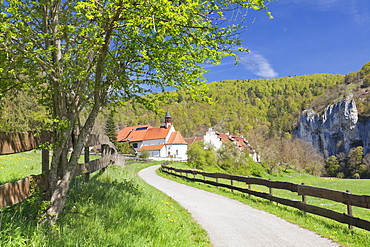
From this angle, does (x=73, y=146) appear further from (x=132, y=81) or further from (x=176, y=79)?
(x=176, y=79)

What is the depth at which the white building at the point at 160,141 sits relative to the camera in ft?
267

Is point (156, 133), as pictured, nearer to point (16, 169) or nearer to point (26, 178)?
point (16, 169)

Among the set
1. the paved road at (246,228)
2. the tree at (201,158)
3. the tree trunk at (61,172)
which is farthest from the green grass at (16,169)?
the tree at (201,158)

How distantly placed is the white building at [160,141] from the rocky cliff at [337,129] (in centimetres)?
7881

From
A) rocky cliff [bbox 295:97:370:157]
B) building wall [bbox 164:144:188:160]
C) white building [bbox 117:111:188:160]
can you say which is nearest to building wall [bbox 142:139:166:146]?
white building [bbox 117:111:188:160]

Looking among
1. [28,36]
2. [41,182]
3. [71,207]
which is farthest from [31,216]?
[28,36]

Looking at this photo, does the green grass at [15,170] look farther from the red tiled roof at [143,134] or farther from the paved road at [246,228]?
the red tiled roof at [143,134]

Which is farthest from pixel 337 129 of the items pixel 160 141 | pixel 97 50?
pixel 97 50

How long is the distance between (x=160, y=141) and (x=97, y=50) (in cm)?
8029

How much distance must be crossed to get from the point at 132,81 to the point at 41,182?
2715mm

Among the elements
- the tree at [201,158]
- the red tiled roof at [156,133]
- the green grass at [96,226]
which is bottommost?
the tree at [201,158]

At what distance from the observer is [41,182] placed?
516 cm

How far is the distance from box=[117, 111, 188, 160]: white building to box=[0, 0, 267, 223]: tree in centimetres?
7033

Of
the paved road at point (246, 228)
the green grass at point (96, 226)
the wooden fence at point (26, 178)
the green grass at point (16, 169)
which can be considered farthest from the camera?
the green grass at point (16, 169)
